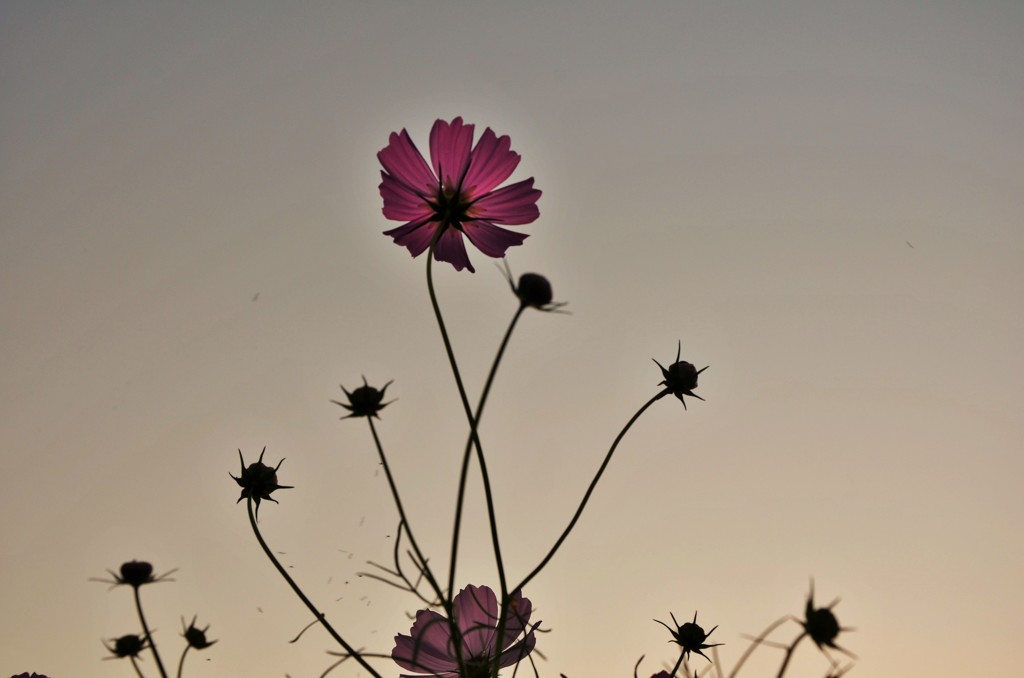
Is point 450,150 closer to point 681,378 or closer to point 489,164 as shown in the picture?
point 489,164

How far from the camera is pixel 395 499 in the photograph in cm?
53

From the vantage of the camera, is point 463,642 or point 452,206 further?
point 452,206

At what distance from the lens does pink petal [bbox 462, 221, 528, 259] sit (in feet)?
2.44

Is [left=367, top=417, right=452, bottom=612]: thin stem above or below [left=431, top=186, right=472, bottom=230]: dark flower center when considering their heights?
below

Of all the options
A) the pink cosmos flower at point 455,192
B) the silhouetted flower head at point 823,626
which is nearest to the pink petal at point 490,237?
the pink cosmos flower at point 455,192

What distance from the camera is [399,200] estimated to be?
2.35 ft

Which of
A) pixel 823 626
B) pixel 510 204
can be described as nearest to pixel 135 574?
pixel 510 204

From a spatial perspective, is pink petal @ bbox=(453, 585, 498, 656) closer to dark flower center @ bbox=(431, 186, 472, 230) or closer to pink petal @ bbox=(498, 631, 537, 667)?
pink petal @ bbox=(498, 631, 537, 667)

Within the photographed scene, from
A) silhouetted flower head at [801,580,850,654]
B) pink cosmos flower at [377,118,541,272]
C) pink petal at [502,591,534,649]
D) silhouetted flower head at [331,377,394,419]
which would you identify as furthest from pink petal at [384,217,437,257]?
silhouetted flower head at [801,580,850,654]

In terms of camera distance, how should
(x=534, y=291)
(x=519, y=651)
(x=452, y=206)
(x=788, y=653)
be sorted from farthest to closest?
(x=452, y=206)
(x=519, y=651)
(x=534, y=291)
(x=788, y=653)

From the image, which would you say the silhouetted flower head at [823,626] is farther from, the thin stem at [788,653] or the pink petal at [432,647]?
the pink petal at [432,647]

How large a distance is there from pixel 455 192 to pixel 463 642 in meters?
0.35

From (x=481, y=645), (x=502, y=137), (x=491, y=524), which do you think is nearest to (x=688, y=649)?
(x=481, y=645)

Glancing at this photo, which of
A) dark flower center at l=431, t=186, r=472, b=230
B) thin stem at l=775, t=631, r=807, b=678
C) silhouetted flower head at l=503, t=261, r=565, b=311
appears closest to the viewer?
thin stem at l=775, t=631, r=807, b=678
